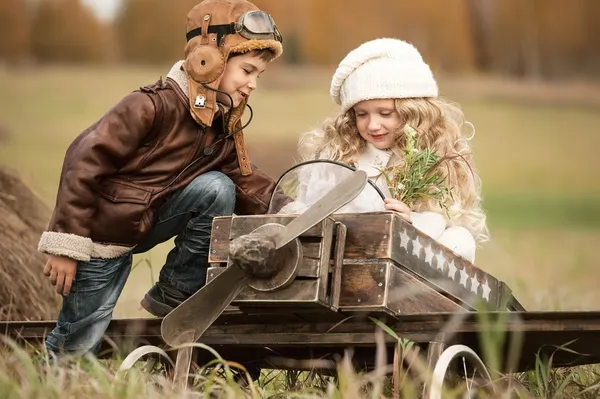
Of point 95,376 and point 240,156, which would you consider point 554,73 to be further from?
point 95,376

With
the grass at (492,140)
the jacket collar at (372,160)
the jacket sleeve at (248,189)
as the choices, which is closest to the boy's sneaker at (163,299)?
the jacket sleeve at (248,189)

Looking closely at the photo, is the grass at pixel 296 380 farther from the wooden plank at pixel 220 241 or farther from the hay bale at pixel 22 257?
the hay bale at pixel 22 257

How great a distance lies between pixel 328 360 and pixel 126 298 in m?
2.82

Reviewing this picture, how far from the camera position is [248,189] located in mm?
3625

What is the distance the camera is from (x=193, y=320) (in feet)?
9.64

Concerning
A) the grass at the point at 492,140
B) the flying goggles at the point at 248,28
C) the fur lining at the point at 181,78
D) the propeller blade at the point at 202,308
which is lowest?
the propeller blade at the point at 202,308

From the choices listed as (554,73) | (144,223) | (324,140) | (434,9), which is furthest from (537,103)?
(144,223)

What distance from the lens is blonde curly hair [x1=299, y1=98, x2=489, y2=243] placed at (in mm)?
3473

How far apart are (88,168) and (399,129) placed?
1035mm

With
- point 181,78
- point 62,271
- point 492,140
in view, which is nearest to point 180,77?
point 181,78

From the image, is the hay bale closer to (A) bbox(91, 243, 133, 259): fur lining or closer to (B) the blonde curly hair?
(A) bbox(91, 243, 133, 259): fur lining

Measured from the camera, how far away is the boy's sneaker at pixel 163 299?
3566 mm

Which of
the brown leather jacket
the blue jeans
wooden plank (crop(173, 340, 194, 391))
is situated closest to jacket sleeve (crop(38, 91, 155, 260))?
the brown leather jacket

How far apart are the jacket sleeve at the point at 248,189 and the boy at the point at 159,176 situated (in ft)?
0.19
